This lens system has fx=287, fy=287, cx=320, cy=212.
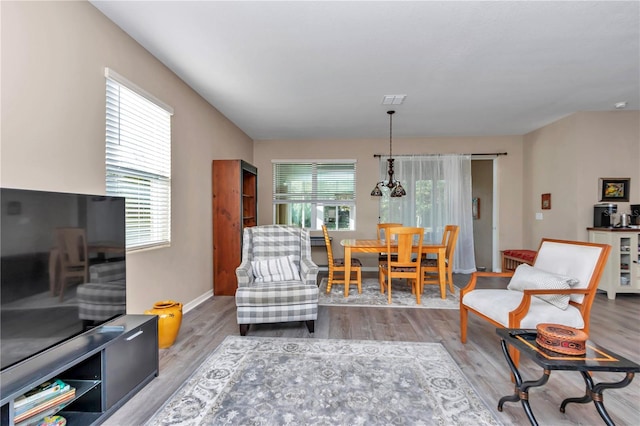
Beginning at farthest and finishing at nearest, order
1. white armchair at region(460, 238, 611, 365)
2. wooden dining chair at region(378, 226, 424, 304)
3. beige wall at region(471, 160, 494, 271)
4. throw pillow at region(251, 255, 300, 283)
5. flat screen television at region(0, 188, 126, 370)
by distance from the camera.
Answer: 1. beige wall at region(471, 160, 494, 271)
2. wooden dining chair at region(378, 226, 424, 304)
3. throw pillow at region(251, 255, 300, 283)
4. white armchair at region(460, 238, 611, 365)
5. flat screen television at region(0, 188, 126, 370)

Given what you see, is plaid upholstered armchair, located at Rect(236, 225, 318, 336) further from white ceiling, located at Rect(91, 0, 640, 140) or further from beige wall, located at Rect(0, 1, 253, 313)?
white ceiling, located at Rect(91, 0, 640, 140)

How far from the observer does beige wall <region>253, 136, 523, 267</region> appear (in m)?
5.59

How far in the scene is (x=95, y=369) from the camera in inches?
Result: 61.7

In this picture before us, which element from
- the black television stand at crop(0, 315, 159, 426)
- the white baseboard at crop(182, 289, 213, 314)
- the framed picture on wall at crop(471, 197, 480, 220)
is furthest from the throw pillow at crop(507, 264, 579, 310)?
the framed picture on wall at crop(471, 197, 480, 220)

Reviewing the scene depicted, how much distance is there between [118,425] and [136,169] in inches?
74.7

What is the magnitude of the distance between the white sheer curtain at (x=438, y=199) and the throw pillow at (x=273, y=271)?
3145 mm

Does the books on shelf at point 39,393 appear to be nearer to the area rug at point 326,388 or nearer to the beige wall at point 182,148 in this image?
the area rug at point 326,388

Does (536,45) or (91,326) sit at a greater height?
(536,45)

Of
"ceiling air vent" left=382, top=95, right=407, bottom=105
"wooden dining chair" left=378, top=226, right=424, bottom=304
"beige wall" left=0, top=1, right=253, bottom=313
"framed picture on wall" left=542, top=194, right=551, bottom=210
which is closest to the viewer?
"beige wall" left=0, top=1, right=253, bottom=313

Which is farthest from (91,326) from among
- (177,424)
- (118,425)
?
(177,424)

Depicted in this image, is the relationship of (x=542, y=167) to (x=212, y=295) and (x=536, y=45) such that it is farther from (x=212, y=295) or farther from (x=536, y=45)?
(x=212, y=295)

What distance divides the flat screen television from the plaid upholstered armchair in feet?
3.90

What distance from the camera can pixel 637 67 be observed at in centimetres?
293

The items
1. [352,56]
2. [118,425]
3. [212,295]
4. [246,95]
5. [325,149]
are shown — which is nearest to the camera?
[118,425]
